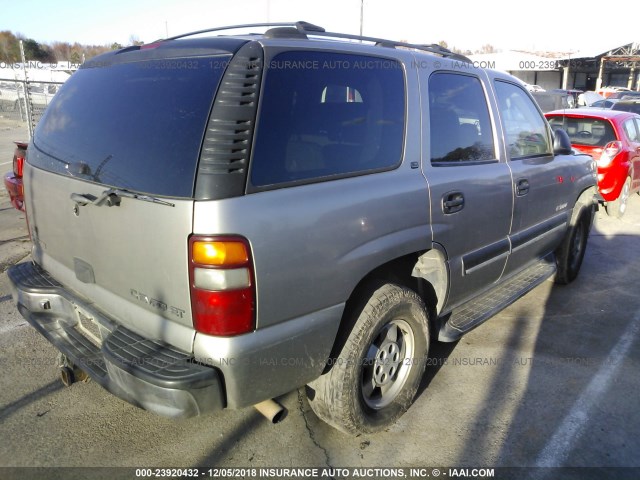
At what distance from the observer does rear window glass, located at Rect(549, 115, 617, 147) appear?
798 centimetres

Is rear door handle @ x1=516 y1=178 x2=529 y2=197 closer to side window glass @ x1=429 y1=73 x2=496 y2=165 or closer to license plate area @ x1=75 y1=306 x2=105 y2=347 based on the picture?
side window glass @ x1=429 y1=73 x2=496 y2=165

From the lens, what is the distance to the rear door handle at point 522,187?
11.7 ft

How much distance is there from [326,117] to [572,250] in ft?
12.5

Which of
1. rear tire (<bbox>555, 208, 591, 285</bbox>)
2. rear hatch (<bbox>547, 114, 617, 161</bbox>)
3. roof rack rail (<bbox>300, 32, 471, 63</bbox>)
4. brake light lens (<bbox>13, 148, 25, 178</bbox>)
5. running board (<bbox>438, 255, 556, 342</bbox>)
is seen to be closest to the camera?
roof rack rail (<bbox>300, 32, 471, 63</bbox>)

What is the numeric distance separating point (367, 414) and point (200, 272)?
1.29m

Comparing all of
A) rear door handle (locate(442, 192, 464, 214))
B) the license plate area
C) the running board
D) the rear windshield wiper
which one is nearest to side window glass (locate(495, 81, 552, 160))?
rear door handle (locate(442, 192, 464, 214))

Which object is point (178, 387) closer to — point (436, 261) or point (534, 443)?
point (436, 261)

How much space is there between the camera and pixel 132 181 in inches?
83.6

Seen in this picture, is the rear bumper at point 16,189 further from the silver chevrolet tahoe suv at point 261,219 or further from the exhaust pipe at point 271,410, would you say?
the exhaust pipe at point 271,410

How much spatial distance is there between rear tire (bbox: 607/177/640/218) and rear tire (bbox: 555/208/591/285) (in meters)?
3.70

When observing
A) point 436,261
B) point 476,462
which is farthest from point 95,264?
point 476,462

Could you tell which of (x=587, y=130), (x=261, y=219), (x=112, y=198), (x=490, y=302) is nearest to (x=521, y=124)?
(x=490, y=302)

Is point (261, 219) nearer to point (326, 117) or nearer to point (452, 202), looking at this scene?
point (326, 117)

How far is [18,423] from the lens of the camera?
9.08 ft
